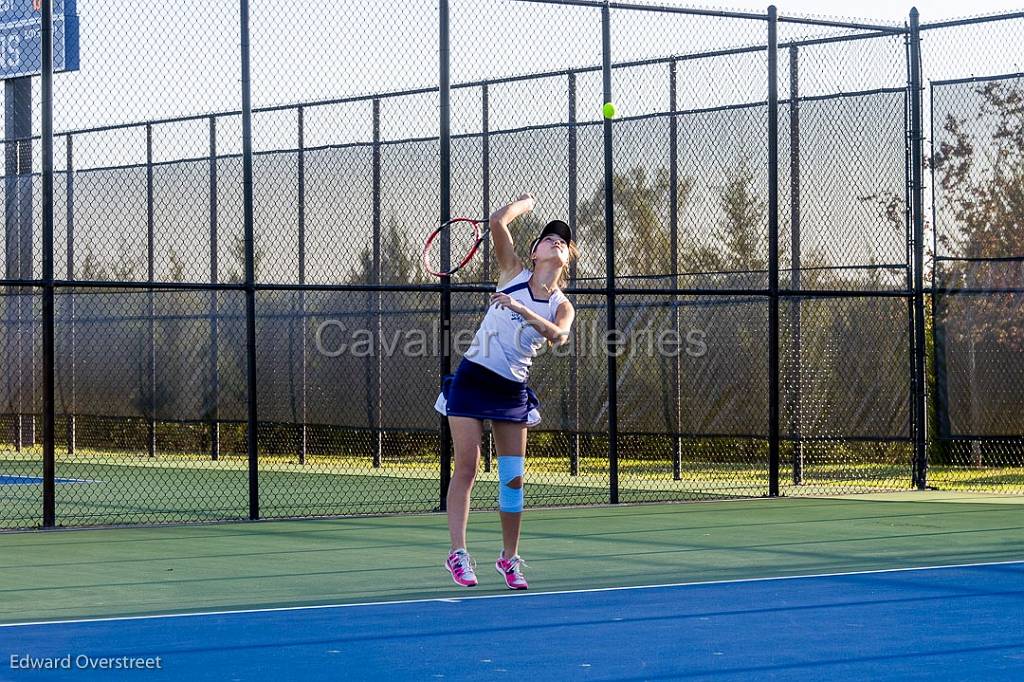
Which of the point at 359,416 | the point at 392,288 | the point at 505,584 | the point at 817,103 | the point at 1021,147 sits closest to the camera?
the point at 505,584

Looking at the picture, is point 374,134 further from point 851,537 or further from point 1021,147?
point 851,537

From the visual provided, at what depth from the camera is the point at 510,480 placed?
25.3 feet

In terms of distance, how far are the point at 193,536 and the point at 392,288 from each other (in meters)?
2.10

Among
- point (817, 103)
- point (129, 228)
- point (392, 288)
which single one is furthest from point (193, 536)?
point (129, 228)

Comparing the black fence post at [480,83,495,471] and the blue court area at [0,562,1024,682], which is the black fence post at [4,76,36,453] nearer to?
the black fence post at [480,83,495,471]

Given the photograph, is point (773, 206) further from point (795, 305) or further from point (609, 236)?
point (795, 305)

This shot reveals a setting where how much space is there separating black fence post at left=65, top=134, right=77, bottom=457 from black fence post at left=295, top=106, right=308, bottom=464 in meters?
2.69

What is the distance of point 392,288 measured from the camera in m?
11.4

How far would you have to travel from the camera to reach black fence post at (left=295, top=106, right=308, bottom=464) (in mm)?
16562

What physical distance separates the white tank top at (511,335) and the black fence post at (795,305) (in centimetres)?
691

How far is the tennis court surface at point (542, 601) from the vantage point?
5.82m

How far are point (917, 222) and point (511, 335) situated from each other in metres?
6.82

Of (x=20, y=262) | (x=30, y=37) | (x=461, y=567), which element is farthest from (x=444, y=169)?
(x=20, y=262)

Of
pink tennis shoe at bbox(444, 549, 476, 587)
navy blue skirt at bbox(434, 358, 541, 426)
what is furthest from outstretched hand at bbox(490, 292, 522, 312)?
pink tennis shoe at bbox(444, 549, 476, 587)
